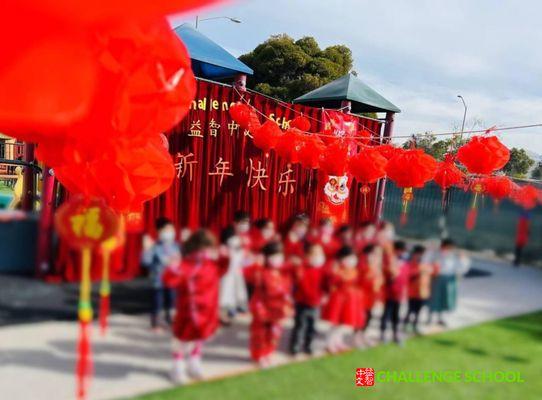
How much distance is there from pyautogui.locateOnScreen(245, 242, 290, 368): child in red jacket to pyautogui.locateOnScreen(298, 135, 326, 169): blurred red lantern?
A: 2262mm

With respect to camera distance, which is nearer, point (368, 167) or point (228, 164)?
point (368, 167)

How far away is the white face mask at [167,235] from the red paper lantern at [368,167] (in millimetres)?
1049

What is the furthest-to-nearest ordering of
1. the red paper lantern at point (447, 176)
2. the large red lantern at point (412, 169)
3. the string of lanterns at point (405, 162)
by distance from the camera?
the large red lantern at point (412, 169) < the red paper lantern at point (447, 176) < the string of lanterns at point (405, 162)

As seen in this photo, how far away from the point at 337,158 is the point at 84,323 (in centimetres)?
187

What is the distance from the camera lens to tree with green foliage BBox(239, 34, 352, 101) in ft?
32.5

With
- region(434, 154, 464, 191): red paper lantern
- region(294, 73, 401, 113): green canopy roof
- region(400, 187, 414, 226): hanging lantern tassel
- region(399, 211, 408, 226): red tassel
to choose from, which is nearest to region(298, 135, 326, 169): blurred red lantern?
region(434, 154, 464, 191): red paper lantern

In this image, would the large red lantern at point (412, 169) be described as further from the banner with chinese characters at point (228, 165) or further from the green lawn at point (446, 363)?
the banner with chinese characters at point (228, 165)

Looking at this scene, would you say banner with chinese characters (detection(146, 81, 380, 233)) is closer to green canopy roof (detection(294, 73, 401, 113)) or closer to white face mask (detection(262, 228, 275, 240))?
green canopy roof (detection(294, 73, 401, 113))

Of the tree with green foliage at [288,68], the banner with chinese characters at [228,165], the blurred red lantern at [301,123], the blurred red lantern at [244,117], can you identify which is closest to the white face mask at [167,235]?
the banner with chinese characters at [228,165]

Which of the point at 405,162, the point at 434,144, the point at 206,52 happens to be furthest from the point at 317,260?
the point at 206,52

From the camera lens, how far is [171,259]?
22.1 inches

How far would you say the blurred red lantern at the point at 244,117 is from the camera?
138 inches

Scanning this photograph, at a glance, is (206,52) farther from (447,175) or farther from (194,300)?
(194,300)

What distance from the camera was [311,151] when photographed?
116 inches
